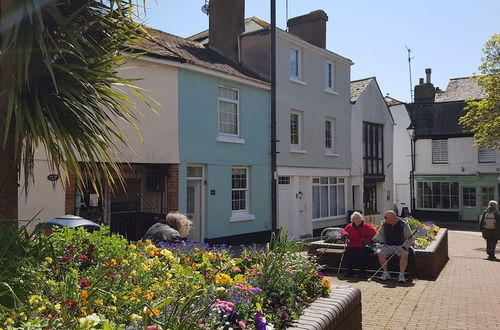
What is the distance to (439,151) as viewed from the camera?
103ft

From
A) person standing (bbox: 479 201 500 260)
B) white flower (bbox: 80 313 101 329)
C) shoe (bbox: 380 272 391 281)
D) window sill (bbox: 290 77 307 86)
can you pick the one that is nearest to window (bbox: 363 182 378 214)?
window sill (bbox: 290 77 307 86)

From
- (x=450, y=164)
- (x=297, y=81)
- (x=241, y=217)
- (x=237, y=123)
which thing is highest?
(x=297, y=81)

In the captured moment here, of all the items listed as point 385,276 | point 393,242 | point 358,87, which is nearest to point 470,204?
point 358,87

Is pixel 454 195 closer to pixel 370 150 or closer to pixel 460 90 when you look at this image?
pixel 460 90

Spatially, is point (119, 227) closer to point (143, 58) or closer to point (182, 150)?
point (182, 150)

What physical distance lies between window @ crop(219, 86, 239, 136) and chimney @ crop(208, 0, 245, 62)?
9.67 feet

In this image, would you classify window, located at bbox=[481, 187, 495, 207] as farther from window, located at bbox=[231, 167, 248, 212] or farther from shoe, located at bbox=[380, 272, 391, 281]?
shoe, located at bbox=[380, 272, 391, 281]

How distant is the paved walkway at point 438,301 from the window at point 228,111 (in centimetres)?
721

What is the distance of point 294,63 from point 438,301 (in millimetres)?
13044

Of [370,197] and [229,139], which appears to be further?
[370,197]

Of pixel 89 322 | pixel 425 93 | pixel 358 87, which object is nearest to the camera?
pixel 89 322

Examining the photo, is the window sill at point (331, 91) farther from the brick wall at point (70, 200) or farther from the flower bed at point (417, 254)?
the brick wall at point (70, 200)

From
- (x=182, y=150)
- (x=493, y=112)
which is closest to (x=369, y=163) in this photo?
(x=493, y=112)

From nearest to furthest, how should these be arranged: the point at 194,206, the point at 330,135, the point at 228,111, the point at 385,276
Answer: the point at 385,276, the point at 194,206, the point at 228,111, the point at 330,135
